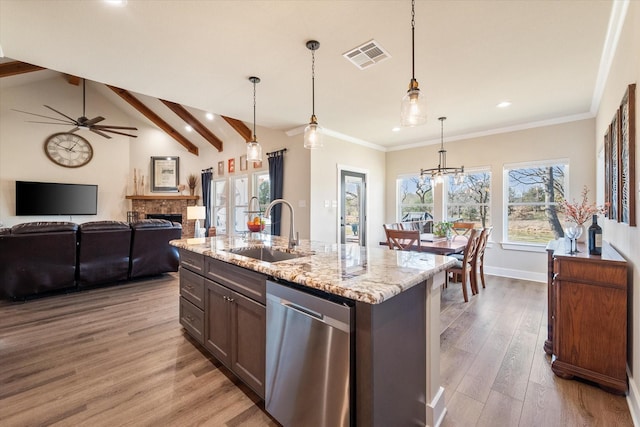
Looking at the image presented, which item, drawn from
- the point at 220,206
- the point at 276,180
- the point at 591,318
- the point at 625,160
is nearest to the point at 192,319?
the point at 591,318

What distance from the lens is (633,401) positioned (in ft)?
5.53

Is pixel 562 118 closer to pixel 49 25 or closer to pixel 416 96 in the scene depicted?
pixel 416 96

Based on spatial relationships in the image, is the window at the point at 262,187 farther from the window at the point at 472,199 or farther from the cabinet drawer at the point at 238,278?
the cabinet drawer at the point at 238,278

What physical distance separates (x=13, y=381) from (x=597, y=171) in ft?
22.1

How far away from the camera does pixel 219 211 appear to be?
25.7 feet

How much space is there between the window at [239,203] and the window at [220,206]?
14.8 inches

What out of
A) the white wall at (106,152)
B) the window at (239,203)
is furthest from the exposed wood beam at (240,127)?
the window at (239,203)

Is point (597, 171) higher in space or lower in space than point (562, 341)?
higher

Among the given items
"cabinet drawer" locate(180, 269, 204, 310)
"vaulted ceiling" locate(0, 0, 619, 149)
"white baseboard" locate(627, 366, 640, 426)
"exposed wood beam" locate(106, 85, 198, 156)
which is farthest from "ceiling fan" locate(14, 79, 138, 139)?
"white baseboard" locate(627, 366, 640, 426)

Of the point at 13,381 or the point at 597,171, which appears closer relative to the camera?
the point at 13,381

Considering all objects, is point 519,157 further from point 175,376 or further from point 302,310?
point 175,376

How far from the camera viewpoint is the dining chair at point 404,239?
11.6 ft

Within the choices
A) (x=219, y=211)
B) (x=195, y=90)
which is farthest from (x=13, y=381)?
(x=219, y=211)

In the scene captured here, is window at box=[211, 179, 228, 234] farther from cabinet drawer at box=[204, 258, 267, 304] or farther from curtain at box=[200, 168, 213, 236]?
cabinet drawer at box=[204, 258, 267, 304]
